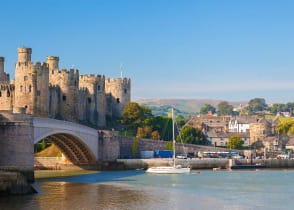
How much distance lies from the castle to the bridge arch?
5406 millimetres

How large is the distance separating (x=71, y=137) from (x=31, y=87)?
10.5 metres

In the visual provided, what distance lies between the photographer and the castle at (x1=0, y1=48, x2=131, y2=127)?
67.8 metres

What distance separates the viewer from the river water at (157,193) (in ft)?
117

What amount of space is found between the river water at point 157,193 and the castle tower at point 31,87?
1478 centimetres

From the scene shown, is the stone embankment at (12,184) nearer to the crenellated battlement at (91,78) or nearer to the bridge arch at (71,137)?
the bridge arch at (71,137)

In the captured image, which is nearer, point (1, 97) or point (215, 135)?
point (1, 97)

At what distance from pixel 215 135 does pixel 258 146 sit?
1058cm

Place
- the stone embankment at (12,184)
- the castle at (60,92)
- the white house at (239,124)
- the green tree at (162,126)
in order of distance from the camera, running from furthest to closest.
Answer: the white house at (239,124) → the green tree at (162,126) → the castle at (60,92) → the stone embankment at (12,184)

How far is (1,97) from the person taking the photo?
6994 centimetres

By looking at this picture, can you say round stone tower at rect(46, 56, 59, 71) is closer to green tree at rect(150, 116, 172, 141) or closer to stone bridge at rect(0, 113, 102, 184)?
green tree at rect(150, 116, 172, 141)

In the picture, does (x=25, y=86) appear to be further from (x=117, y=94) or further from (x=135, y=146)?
(x=117, y=94)

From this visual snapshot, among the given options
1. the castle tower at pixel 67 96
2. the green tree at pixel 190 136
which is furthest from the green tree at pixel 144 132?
the castle tower at pixel 67 96

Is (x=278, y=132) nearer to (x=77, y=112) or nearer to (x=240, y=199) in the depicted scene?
(x=77, y=112)

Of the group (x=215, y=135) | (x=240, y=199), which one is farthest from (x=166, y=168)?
(x=215, y=135)
